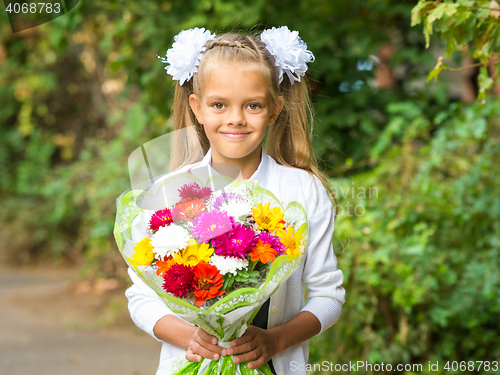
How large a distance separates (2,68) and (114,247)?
3809mm

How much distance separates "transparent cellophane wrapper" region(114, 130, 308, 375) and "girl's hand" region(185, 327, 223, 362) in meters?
0.02

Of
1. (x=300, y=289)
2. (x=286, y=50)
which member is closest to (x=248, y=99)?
(x=286, y=50)

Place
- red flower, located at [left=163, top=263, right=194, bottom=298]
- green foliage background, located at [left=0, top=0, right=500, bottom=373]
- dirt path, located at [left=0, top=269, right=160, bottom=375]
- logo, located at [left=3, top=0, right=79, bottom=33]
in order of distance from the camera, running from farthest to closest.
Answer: dirt path, located at [left=0, top=269, right=160, bottom=375] < green foliage background, located at [left=0, top=0, right=500, bottom=373] < logo, located at [left=3, top=0, right=79, bottom=33] < red flower, located at [left=163, top=263, right=194, bottom=298]

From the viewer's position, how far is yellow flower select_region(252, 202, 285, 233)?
120cm

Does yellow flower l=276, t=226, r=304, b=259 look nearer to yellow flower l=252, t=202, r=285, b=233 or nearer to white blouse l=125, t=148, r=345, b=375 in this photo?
yellow flower l=252, t=202, r=285, b=233

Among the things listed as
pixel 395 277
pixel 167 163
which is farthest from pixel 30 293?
pixel 167 163

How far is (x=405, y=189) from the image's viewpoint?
3.14m

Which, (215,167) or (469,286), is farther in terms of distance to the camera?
(469,286)

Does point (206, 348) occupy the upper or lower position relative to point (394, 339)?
upper

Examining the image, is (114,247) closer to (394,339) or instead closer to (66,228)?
(66,228)

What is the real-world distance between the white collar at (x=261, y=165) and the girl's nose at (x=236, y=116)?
185mm

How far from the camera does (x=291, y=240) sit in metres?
1.21

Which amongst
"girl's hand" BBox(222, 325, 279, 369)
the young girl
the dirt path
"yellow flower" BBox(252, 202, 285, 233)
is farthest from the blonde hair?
the dirt path

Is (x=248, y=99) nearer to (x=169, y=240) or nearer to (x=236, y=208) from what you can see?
(x=236, y=208)
